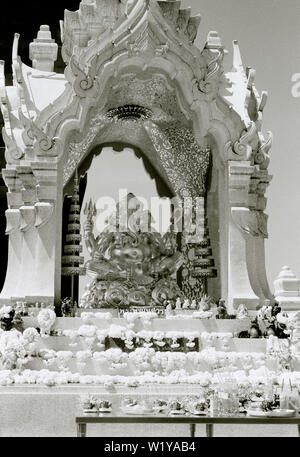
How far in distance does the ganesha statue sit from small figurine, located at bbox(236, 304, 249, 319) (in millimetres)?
2698

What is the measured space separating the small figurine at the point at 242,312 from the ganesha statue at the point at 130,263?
270 cm

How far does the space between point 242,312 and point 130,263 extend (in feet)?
11.7

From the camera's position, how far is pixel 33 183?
14672 millimetres

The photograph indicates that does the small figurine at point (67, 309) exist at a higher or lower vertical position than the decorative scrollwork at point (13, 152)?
lower

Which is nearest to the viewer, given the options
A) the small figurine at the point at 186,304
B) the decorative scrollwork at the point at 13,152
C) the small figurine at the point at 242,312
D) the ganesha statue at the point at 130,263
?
the small figurine at the point at 242,312

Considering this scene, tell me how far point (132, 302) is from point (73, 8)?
17.5m

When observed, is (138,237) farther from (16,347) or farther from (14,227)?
(16,347)

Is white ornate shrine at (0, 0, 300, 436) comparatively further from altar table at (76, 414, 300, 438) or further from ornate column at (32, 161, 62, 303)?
altar table at (76, 414, 300, 438)

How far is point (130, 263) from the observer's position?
16109 millimetres

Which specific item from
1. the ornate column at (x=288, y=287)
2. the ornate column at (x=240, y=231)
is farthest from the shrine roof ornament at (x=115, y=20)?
the ornate column at (x=288, y=287)

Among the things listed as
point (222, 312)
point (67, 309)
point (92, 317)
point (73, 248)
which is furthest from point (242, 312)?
point (73, 248)

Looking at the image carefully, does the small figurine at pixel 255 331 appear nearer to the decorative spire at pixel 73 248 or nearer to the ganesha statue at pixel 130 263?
the ganesha statue at pixel 130 263

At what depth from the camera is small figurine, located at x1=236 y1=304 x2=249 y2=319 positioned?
43.1ft

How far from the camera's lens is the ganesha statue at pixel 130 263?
15789mm
